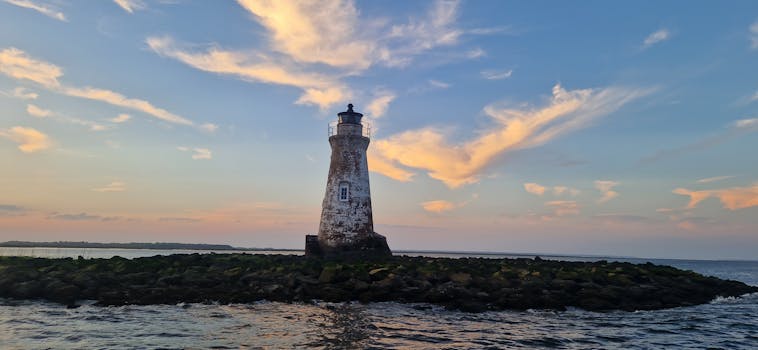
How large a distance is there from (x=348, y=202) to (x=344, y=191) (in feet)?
2.04

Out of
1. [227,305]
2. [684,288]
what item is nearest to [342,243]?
[227,305]

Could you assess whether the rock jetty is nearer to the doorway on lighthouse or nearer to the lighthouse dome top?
the doorway on lighthouse

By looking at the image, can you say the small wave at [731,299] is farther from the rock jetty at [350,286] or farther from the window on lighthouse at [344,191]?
the window on lighthouse at [344,191]

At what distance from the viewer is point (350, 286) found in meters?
19.3

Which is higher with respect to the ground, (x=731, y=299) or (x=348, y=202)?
(x=348, y=202)

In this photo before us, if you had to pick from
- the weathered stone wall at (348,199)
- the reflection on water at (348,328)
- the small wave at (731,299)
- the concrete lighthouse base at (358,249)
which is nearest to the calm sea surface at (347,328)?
the reflection on water at (348,328)

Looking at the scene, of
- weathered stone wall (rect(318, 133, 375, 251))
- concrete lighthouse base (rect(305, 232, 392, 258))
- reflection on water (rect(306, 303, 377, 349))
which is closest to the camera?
reflection on water (rect(306, 303, 377, 349))

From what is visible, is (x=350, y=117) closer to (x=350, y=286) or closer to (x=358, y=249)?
(x=358, y=249)

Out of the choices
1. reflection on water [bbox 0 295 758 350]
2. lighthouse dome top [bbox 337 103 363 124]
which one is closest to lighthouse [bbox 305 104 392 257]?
lighthouse dome top [bbox 337 103 363 124]

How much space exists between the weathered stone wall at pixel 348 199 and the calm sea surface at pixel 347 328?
1076cm

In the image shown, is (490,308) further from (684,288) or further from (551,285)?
(684,288)

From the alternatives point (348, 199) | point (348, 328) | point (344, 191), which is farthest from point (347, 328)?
point (344, 191)

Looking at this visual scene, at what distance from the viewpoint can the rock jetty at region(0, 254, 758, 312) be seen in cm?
1836

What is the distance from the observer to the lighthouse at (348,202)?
1126 inches
